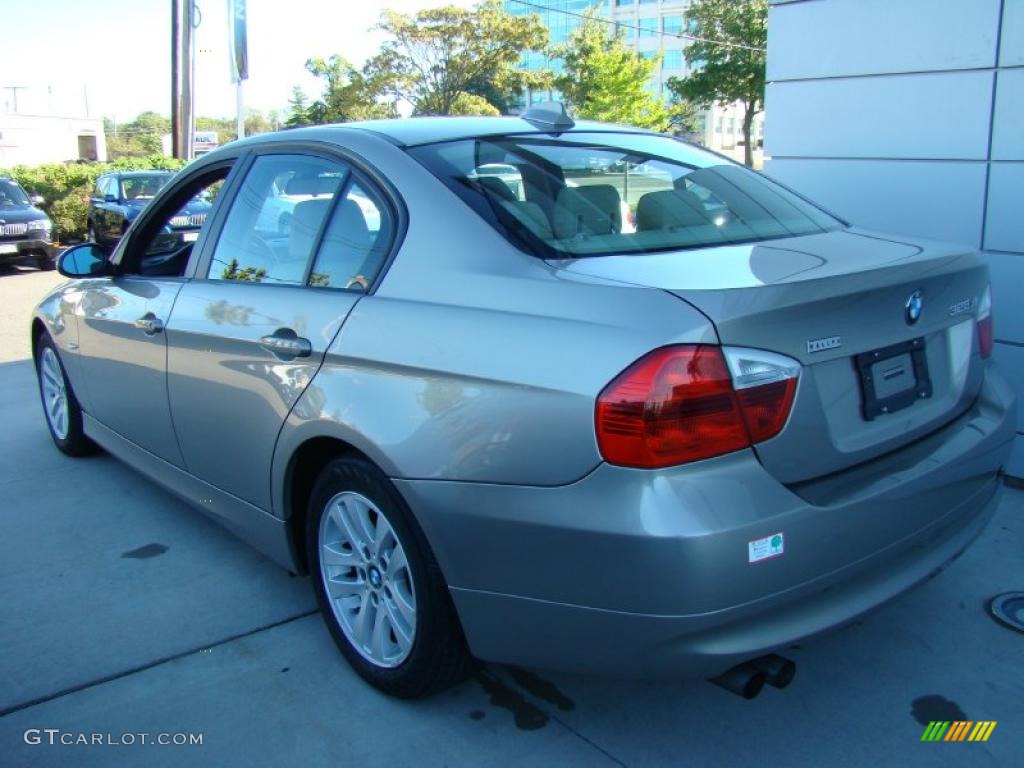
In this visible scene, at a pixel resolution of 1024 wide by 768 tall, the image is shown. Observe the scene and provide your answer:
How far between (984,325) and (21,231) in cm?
1542

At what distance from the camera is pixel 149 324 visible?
368 cm

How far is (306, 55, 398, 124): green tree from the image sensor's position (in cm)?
4675

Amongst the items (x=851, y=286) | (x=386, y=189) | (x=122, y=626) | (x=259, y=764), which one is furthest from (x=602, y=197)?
(x=122, y=626)

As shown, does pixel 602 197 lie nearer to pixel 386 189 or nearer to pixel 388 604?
pixel 386 189

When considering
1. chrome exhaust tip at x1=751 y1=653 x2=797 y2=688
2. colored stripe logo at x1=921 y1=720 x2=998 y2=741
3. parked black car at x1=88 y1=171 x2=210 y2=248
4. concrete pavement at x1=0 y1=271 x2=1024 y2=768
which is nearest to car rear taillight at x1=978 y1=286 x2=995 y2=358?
concrete pavement at x1=0 y1=271 x2=1024 y2=768

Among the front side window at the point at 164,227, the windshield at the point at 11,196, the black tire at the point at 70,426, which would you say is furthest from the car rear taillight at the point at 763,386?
the windshield at the point at 11,196

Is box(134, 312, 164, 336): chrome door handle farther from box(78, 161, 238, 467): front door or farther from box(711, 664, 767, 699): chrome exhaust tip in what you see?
box(711, 664, 767, 699): chrome exhaust tip

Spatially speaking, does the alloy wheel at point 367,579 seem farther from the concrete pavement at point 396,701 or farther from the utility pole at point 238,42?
the utility pole at point 238,42

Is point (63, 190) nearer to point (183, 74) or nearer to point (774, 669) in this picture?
point (183, 74)

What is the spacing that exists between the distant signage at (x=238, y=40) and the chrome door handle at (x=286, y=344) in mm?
21542

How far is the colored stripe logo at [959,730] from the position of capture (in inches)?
102

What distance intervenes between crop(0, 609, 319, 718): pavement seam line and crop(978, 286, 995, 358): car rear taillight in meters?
2.44

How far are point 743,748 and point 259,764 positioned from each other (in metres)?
1.34

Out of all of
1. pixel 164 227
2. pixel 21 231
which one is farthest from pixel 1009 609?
pixel 21 231
